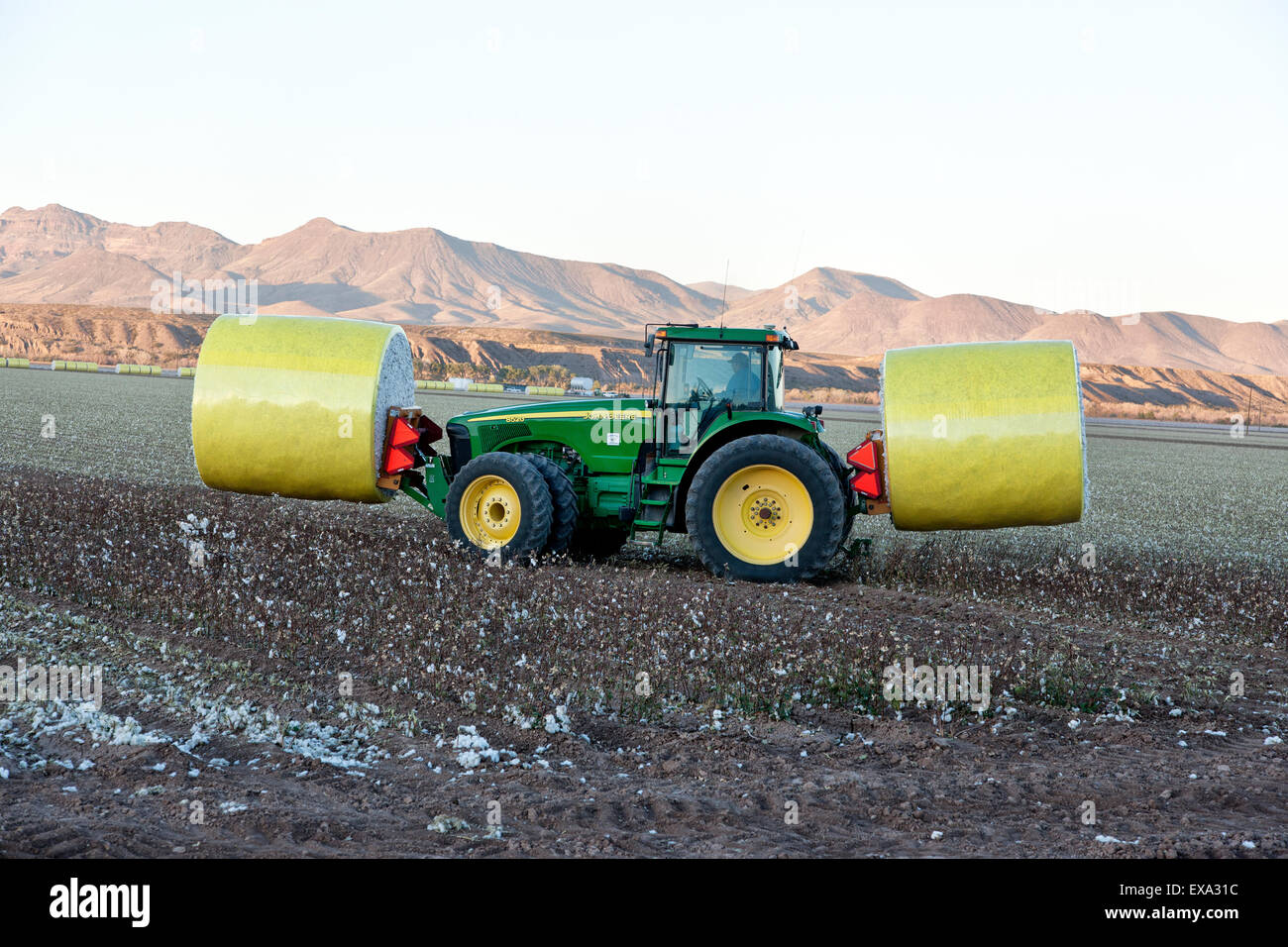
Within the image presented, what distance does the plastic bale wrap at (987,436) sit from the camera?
32.3ft

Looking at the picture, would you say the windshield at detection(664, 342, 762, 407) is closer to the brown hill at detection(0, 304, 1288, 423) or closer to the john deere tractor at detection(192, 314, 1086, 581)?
the john deere tractor at detection(192, 314, 1086, 581)

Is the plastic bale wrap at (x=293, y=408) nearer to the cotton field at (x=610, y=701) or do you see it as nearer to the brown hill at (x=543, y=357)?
the cotton field at (x=610, y=701)

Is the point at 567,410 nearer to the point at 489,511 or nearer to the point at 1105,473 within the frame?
the point at 489,511

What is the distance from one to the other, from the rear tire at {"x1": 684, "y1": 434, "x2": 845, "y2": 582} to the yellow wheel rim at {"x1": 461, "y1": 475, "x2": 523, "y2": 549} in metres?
1.90

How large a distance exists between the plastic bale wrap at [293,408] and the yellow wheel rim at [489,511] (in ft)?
3.26

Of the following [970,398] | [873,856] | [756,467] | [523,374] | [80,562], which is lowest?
[873,856]

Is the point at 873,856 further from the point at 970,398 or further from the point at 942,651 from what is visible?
the point at 970,398

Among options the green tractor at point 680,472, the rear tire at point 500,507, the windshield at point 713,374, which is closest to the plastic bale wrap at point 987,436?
the green tractor at point 680,472

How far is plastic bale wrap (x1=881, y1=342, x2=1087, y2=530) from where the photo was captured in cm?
→ 985

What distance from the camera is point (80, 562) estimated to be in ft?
32.2

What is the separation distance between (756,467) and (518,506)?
8.17ft

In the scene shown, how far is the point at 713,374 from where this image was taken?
1132cm
